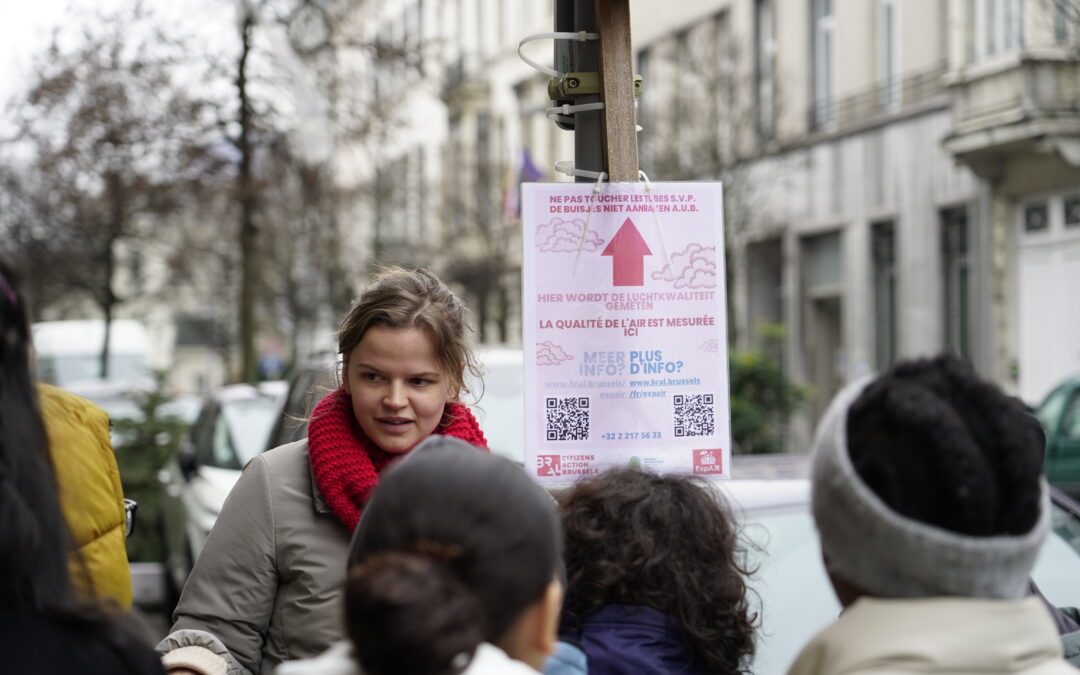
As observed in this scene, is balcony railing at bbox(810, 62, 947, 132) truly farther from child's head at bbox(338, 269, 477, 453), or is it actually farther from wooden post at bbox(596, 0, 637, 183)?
child's head at bbox(338, 269, 477, 453)

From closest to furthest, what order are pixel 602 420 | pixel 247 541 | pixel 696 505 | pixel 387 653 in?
pixel 387 653
pixel 696 505
pixel 247 541
pixel 602 420

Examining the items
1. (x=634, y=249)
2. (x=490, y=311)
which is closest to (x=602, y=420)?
(x=634, y=249)

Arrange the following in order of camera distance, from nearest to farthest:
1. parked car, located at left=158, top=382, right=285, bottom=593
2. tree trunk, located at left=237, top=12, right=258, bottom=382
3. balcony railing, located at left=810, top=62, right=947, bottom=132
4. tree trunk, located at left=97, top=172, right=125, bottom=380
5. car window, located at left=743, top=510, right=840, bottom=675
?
1. car window, located at left=743, top=510, right=840, bottom=675
2. parked car, located at left=158, top=382, right=285, bottom=593
3. tree trunk, located at left=237, top=12, right=258, bottom=382
4. tree trunk, located at left=97, top=172, right=125, bottom=380
5. balcony railing, located at left=810, top=62, right=947, bottom=132

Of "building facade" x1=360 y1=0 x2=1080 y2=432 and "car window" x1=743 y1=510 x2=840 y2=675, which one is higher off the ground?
"building facade" x1=360 y1=0 x2=1080 y2=432

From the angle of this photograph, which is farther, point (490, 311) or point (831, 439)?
point (490, 311)

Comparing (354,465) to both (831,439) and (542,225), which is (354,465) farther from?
(831,439)

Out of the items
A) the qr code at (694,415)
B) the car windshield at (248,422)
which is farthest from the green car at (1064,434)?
the qr code at (694,415)

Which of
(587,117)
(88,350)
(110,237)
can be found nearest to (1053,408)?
(587,117)

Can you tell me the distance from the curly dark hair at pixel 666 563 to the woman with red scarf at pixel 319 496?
0.52m

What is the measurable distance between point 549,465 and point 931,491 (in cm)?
156

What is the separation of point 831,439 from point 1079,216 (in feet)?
67.7

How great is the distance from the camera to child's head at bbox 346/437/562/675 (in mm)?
1839

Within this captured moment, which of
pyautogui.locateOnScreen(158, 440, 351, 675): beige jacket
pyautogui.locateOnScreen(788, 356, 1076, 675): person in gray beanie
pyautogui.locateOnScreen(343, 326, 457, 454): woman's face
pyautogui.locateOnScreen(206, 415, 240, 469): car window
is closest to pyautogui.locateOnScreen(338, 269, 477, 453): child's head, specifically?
pyautogui.locateOnScreen(343, 326, 457, 454): woman's face

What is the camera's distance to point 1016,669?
2.10m
